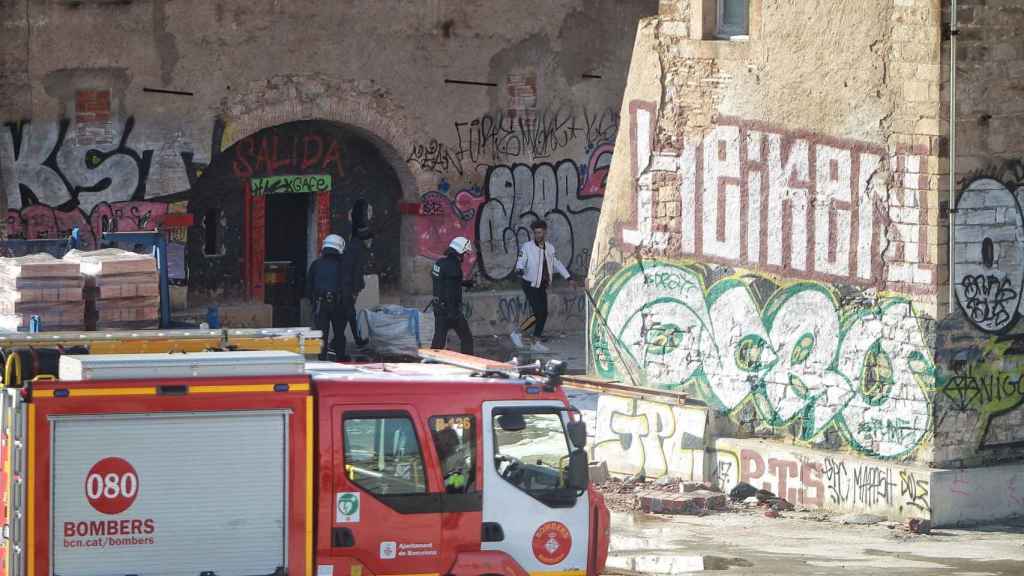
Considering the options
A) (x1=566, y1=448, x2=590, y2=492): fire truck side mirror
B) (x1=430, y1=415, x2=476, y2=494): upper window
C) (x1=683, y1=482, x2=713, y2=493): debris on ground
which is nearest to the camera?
(x1=430, y1=415, x2=476, y2=494): upper window

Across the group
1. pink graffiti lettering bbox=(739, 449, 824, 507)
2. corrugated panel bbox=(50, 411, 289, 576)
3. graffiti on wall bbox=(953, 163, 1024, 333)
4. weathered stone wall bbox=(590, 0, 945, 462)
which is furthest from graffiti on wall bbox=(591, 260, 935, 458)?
corrugated panel bbox=(50, 411, 289, 576)

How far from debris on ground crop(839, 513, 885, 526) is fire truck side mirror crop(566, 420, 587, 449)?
4.94 m

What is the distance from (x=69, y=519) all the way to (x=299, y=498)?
1244mm

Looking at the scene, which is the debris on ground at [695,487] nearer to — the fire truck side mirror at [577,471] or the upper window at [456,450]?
the fire truck side mirror at [577,471]

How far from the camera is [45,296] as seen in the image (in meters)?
15.8

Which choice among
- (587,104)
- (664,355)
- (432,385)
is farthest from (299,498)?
(587,104)

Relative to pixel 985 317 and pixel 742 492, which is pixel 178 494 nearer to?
pixel 742 492

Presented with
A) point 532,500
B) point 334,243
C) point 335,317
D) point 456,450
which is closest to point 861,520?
point 532,500

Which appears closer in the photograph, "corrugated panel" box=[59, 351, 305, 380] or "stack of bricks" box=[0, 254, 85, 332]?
"corrugated panel" box=[59, 351, 305, 380]

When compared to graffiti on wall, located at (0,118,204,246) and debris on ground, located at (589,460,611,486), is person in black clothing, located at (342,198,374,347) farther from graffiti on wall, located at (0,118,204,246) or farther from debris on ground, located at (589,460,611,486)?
debris on ground, located at (589,460,611,486)

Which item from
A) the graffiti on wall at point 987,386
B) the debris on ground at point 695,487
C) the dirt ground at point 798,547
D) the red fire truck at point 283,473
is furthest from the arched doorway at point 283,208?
the red fire truck at point 283,473

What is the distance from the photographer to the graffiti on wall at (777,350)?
1450 centimetres

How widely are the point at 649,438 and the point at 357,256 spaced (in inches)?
247

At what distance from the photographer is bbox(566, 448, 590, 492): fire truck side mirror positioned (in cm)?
1034
